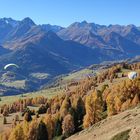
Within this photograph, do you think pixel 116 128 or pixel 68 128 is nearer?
pixel 116 128

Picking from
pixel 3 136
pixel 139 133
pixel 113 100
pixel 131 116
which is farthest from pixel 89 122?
pixel 139 133

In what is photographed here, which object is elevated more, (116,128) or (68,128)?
(116,128)

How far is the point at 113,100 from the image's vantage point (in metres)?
154

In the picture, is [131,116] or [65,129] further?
[65,129]

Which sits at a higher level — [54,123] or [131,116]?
[131,116]

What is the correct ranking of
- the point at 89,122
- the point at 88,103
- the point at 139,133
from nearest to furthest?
the point at 139,133 → the point at 89,122 → the point at 88,103

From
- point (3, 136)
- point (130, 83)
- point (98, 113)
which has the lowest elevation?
point (3, 136)

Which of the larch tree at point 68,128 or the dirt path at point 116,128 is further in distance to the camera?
the larch tree at point 68,128

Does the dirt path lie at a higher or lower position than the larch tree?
higher

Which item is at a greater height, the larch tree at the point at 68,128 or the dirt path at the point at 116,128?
the dirt path at the point at 116,128

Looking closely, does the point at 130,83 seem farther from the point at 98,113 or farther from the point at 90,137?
the point at 90,137

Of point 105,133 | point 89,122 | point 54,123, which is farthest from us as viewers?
point 54,123

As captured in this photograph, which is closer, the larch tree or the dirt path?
the dirt path

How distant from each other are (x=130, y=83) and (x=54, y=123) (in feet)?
121
